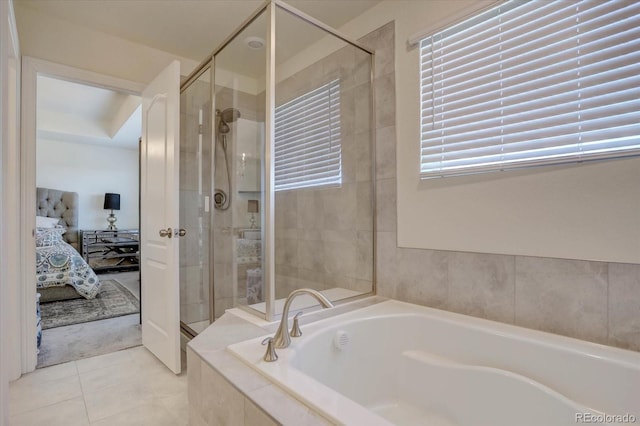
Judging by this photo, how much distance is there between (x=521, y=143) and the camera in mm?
1423

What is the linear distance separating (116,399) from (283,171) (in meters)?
1.59

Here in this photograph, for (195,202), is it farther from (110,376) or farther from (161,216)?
(110,376)

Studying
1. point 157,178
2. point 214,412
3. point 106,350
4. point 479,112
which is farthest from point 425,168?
point 106,350

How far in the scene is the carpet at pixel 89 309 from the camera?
3.10 m

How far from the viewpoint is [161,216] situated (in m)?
2.20

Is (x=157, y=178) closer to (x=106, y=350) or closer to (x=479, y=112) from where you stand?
(x=106, y=350)

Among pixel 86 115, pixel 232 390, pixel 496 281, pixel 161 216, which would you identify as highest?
pixel 86 115

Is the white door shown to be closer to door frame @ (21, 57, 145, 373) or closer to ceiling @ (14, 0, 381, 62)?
ceiling @ (14, 0, 381, 62)

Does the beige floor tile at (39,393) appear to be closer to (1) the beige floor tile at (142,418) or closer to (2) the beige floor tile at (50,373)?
(2) the beige floor tile at (50,373)

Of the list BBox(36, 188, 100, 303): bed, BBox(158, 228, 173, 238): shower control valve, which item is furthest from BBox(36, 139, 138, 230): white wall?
BBox(158, 228, 173, 238): shower control valve

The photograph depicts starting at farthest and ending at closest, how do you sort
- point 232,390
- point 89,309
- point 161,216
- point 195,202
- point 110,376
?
point 89,309
point 195,202
point 161,216
point 110,376
point 232,390

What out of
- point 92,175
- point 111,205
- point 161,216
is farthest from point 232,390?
point 92,175

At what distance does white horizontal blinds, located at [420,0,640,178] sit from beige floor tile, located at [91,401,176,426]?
1.85m

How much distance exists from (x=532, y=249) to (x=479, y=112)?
687 mm
